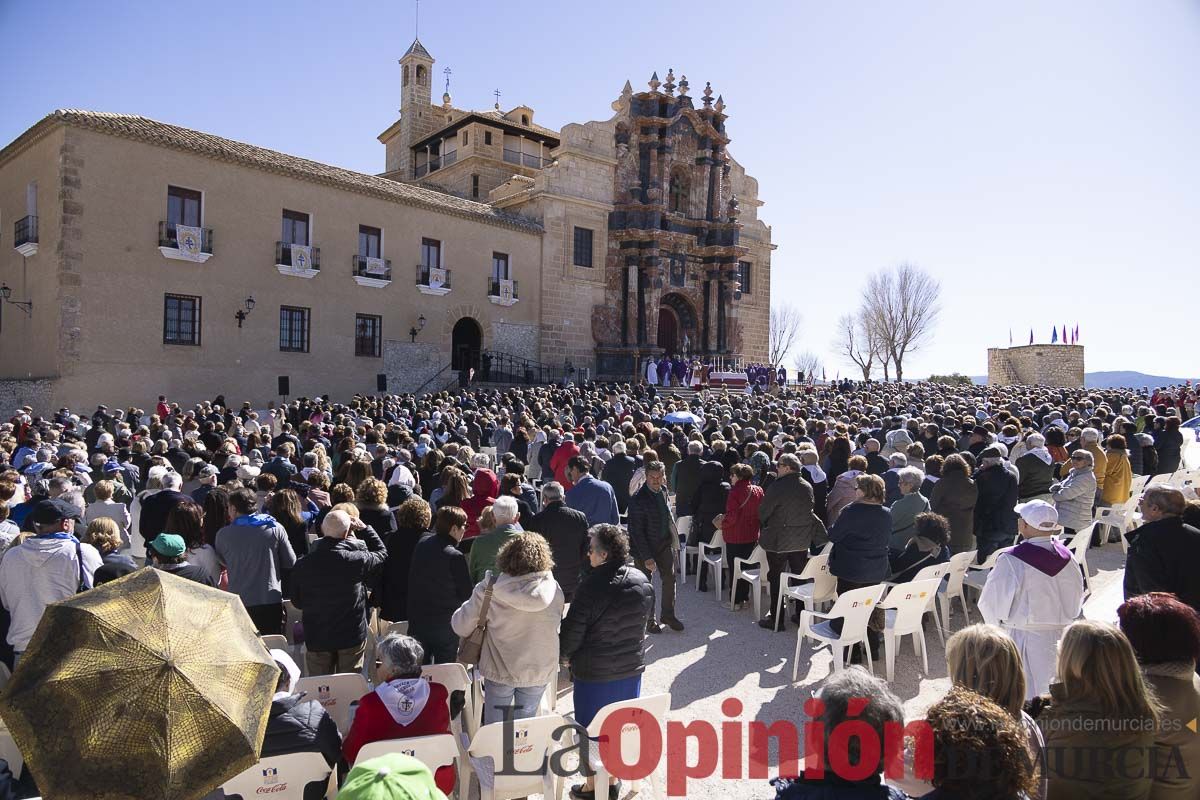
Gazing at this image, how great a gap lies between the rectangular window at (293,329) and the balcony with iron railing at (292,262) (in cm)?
117

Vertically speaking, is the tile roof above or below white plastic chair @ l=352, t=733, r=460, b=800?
above

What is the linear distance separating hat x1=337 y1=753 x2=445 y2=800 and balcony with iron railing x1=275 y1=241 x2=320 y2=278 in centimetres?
2357

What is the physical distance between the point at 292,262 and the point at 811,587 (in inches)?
829

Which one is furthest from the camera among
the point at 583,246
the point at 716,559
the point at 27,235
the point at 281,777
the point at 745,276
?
the point at 745,276

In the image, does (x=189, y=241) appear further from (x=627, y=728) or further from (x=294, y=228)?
(x=627, y=728)

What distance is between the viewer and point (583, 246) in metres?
32.4

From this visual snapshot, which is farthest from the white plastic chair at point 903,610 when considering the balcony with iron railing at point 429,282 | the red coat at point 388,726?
the balcony with iron railing at point 429,282

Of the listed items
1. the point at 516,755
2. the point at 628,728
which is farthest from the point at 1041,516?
the point at 516,755

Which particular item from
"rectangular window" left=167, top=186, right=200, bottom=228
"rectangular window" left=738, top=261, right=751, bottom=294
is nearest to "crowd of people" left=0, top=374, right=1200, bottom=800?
"rectangular window" left=167, top=186, right=200, bottom=228

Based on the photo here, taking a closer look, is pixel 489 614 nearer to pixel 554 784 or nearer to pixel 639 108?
pixel 554 784

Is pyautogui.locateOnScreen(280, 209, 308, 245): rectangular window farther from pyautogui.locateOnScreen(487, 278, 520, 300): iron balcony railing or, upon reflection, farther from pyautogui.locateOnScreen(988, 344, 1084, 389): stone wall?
pyautogui.locateOnScreen(988, 344, 1084, 389): stone wall

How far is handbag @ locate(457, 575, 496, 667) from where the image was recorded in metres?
4.15

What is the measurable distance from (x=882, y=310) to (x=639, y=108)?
95.9 feet

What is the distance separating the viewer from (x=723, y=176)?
120 ft
